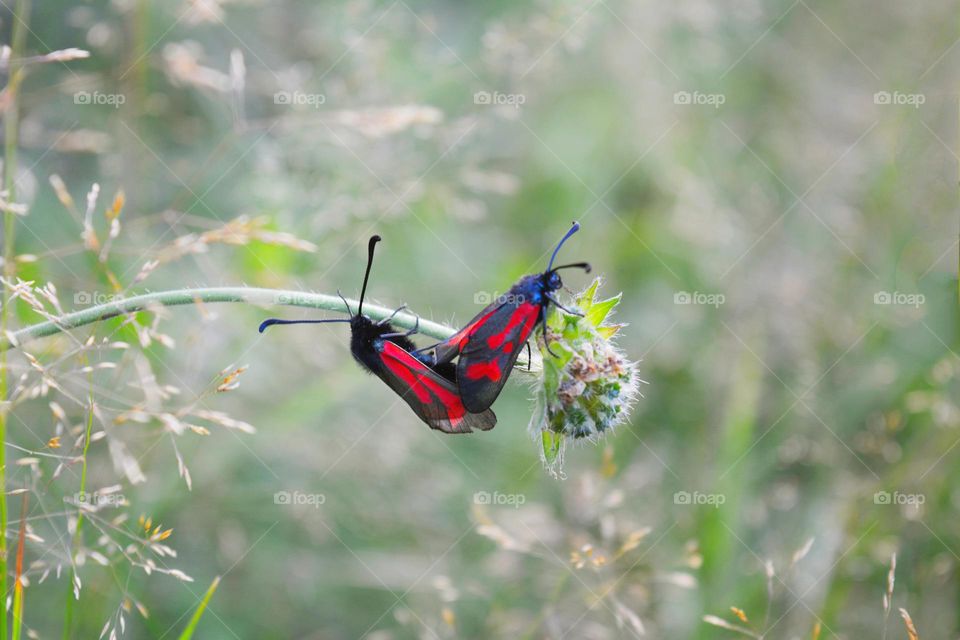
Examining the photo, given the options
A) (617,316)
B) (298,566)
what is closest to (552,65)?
(617,316)

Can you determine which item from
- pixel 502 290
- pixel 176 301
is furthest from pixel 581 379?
pixel 502 290

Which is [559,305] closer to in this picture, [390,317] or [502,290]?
[390,317]

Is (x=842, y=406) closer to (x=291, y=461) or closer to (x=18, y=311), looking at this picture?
(x=291, y=461)

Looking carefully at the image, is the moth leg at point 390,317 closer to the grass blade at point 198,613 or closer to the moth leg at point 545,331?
the moth leg at point 545,331

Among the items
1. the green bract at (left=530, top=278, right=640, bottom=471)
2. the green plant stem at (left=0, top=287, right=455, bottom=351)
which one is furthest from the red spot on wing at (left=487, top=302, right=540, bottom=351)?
the green plant stem at (left=0, top=287, right=455, bottom=351)

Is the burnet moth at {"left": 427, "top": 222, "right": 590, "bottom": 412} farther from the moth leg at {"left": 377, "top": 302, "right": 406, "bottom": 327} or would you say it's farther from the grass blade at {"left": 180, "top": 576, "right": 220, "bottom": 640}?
the grass blade at {"left": 180, "top": 576, "right": 220, "bottom": 640}

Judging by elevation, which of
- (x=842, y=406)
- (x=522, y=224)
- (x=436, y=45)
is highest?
(x=436, y=45)
